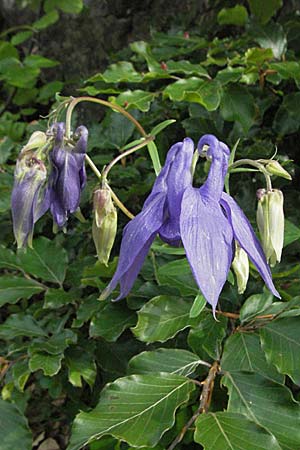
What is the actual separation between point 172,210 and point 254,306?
530mm

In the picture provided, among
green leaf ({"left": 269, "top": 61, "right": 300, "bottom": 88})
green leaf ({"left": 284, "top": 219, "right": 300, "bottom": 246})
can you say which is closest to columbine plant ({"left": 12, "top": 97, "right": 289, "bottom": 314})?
green leaf ({"left": 284, "top": 219, "right": 300, "bottom": 246})

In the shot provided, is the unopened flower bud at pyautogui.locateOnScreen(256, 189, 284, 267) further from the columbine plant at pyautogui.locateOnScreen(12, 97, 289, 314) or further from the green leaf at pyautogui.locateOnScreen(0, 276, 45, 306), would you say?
the green leaf at pyautogui.locateOnScreen(0, 276, 45, 306)

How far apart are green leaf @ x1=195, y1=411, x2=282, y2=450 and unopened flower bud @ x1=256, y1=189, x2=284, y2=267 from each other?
34 cm

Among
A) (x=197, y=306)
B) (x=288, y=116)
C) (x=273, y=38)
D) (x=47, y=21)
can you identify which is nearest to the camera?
(x=197, y=306)

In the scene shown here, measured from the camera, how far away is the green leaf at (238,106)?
6.92 ft

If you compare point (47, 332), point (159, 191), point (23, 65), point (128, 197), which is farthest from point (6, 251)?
point (23, 65)

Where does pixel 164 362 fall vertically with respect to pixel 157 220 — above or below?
below

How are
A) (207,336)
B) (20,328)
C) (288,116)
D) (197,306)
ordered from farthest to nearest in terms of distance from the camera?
(288,116)
(20,328)
(207,336)
(197,306)

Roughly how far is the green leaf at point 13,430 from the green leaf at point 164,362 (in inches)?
18.9

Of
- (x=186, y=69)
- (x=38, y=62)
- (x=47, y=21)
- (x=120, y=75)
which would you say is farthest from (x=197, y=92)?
(x=47, y=21)

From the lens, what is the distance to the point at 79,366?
1.98 m

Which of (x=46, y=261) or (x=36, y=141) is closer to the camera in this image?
(x=36, y=141)

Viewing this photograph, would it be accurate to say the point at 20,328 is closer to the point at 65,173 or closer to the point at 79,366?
the point at 79,366

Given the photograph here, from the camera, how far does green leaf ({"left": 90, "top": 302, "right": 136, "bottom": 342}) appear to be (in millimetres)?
1822
